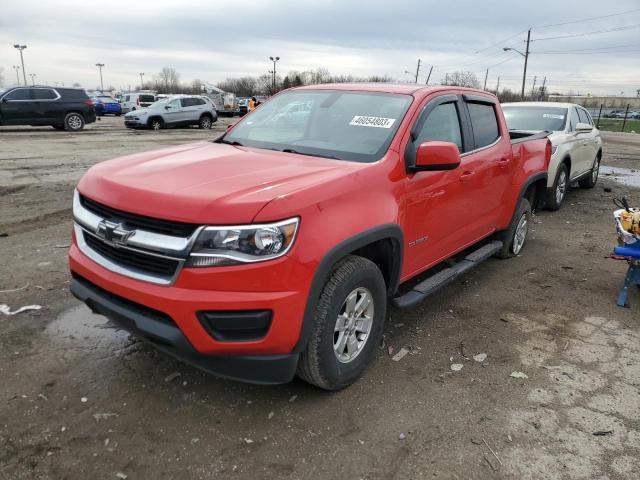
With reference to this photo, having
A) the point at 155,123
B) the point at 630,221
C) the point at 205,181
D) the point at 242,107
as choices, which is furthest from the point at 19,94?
the point at 242,107

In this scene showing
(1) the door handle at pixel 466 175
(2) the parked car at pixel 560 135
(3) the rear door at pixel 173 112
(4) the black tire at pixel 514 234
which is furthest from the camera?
(3) the rear door at pixel 173 112

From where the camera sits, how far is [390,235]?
10.2 ft

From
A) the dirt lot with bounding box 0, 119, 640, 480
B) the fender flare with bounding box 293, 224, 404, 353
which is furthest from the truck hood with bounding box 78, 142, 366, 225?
the dirt lot with bounding box 0, 119, 640, 480

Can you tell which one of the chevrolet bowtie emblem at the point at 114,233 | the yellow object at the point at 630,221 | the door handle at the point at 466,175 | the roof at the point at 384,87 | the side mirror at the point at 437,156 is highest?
the roof at the point at 384,87

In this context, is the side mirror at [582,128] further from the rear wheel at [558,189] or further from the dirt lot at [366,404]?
the dirt lot at [366,404]

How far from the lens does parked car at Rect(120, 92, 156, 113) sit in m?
37.7

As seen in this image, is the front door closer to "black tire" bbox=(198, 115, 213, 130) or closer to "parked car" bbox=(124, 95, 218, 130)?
"parked car" bbox=(124, 95, 218, 130)

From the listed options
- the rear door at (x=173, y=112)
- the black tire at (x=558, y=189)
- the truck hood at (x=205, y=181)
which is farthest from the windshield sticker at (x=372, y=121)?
the rear door at (x=173, y=112)

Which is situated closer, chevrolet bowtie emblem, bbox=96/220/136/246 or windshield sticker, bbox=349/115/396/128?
chevrolet bowtie emblem, bbox=96/220/136/246

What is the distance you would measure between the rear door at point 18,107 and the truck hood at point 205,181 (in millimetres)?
18860

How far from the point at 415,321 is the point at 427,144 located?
5.20 feet

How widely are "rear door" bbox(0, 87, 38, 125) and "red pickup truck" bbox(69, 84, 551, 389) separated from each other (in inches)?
727

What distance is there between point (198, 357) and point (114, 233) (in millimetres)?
790

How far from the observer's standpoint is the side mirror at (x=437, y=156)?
3.20m
